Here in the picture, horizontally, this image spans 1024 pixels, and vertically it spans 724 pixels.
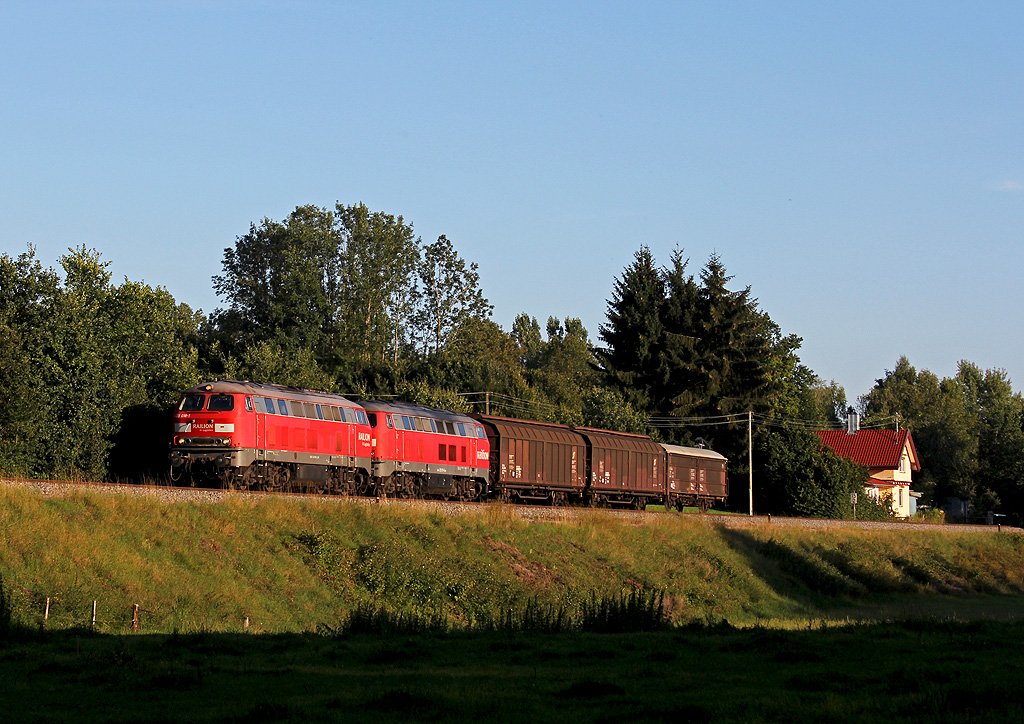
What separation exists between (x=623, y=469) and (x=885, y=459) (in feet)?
149

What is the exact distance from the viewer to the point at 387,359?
85.2 metres

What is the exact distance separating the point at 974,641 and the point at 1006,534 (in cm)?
5944

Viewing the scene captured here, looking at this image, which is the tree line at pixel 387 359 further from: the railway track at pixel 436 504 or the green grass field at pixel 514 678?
the green grass field at pixel 514 678

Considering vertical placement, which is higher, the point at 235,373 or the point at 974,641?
the point at 235,373

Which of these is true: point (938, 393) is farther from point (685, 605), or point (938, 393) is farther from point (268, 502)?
point (268, 502)

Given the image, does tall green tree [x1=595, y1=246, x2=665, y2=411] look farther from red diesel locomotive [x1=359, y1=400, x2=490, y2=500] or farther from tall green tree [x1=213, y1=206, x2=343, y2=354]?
red diesel locomotive [x1=359, y1=400, x2=490, y2=500]

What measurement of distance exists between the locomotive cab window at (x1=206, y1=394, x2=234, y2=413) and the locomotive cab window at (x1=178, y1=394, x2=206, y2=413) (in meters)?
0.40

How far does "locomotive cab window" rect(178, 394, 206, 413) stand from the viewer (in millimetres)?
35344

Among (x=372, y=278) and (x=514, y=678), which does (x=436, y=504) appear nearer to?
(x=514, y=678)

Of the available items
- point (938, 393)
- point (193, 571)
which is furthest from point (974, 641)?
point (938, 393)

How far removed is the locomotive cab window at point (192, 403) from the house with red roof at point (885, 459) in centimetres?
6590

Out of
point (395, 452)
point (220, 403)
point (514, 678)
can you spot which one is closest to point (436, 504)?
point (395, 452)

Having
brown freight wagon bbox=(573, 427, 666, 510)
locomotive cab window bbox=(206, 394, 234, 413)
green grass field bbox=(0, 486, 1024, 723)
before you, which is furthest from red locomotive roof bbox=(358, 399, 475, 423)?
brown freight wagon bbox=(573, 427, 666, 510)

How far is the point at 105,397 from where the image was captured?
4359 centimetres
